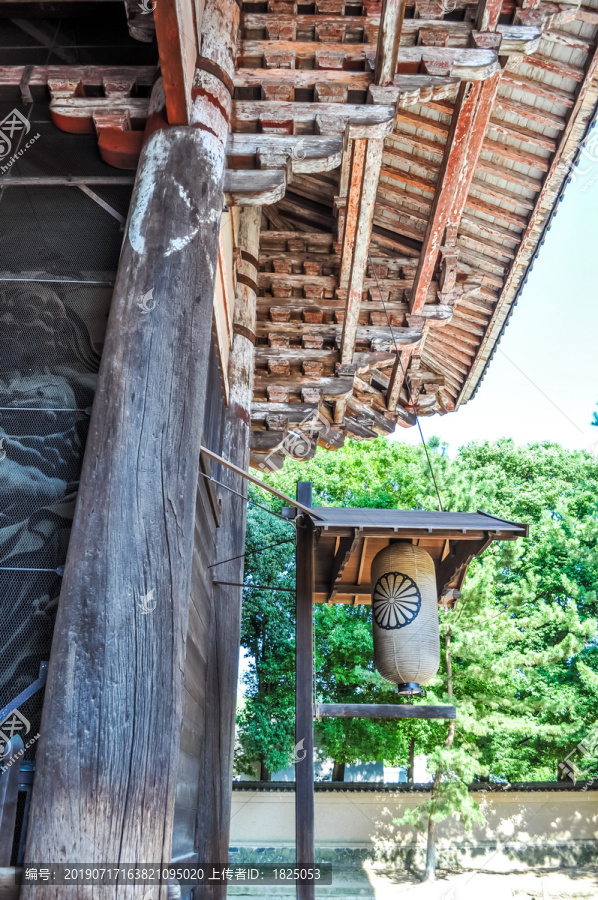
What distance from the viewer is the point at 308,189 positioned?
6.18 m

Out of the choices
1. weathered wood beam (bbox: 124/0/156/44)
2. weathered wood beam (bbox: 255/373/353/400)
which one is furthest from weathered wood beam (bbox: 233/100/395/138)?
weathered wood beam (bbox: 255/373/353/400)

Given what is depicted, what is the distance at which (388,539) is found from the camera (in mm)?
4914

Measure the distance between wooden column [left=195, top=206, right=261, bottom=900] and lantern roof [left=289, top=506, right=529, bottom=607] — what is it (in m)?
0.64

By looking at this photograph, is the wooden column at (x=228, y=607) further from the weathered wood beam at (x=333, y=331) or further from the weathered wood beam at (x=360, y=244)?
the weathered wood beam at (x=360, y=244)

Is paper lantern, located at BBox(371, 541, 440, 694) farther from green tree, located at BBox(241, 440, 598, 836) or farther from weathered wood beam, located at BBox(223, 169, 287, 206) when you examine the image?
green tree, located at BBox(241, 440, 598, 836)

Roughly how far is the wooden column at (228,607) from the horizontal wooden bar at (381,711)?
650 millimetres

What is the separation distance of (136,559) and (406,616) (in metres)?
2.80

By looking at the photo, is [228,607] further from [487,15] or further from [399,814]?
[399,814]

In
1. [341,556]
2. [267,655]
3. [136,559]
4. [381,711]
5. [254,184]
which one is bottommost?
[381,711]

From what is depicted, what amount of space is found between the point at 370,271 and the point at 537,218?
59.3 inches

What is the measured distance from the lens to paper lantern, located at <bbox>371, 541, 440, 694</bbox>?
180 inches

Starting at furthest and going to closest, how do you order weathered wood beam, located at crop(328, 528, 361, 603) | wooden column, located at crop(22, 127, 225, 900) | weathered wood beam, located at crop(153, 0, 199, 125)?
weathered wood beam, located at crop(328, 528, 361, 603)
weathered wood beam, located at crop(153, 0, 199, 125)
wooden column, located at crop(22, 127, 225, 900)

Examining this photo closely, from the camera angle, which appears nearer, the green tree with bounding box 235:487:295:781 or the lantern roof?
the lantern roof

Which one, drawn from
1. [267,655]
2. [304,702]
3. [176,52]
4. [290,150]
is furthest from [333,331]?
[267,655]
